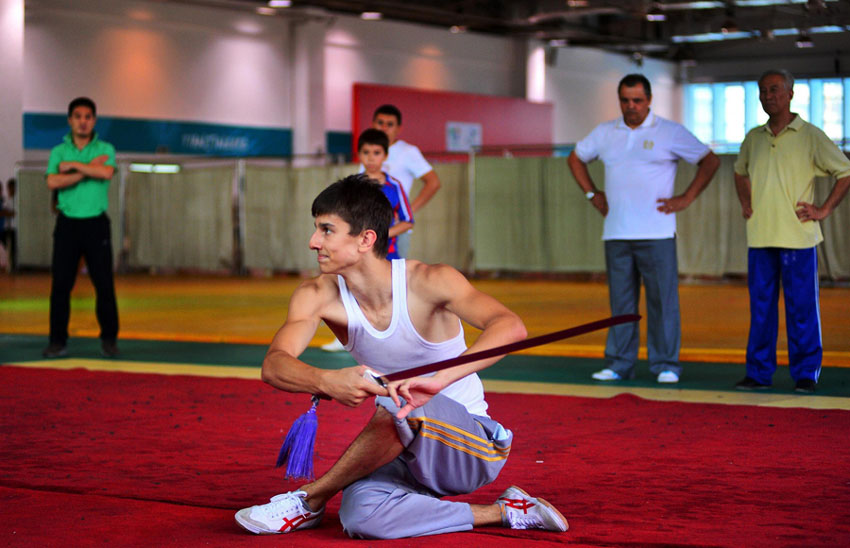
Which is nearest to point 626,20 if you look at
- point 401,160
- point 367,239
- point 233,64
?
point 233,64

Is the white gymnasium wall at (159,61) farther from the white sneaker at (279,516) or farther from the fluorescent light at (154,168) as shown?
the white sneaker at (279,516)

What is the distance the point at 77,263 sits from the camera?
8.48 m

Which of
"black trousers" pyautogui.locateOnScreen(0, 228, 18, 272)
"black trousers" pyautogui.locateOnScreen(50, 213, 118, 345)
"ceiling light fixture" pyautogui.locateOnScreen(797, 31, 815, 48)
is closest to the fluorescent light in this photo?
"black trousers" pyautogui.locateOnScreen(0, 228, 18, 272)

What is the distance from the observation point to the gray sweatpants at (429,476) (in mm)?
3244

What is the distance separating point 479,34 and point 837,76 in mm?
9711

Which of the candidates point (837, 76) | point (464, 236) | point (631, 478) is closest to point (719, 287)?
point (464, 236)

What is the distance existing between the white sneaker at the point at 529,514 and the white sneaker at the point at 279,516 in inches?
23.5

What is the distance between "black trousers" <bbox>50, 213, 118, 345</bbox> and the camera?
843 centimetres

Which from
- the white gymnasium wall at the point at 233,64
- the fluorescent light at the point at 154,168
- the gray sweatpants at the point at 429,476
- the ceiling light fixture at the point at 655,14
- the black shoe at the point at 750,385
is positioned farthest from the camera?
the ceiling light fixture at the point at 655,14

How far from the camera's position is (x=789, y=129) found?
6.62m

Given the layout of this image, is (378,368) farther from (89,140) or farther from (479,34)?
(479,34)

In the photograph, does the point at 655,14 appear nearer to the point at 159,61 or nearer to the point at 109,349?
the point at 159,61

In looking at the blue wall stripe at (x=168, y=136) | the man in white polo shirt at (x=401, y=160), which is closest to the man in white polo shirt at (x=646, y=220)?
the man in white polo shirt at (x=401, y=160)

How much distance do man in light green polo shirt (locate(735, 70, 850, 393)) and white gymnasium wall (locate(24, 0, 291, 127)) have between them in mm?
19004
